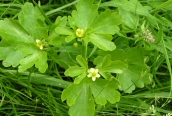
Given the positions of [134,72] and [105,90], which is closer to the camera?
[105,90]

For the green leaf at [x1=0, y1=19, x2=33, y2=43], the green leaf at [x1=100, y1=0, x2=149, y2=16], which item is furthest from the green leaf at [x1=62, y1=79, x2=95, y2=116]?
the green leaf at [x1=100, y1=0, x2=149, y2=16]

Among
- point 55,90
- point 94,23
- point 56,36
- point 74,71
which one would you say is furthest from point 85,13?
point 55,90

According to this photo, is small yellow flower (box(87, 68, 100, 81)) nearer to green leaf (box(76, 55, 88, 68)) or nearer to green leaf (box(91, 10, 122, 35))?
green leaf (box(76, 55, 88, 68))

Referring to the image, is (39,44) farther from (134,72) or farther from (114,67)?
(134,72)

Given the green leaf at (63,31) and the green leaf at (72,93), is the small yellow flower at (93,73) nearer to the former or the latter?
the green leaf at (72,93)

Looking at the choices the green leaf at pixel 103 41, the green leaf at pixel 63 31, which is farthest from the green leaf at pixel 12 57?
the green leaf at pixel 103 41

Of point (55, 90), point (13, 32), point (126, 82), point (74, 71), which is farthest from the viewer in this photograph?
point (55, 90)
